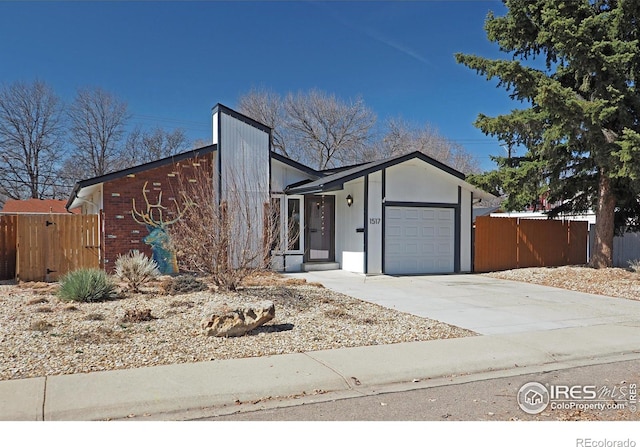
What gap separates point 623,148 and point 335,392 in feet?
37.6

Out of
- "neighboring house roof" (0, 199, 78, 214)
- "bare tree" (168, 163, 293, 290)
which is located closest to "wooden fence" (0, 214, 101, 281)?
"bare tree" (168, 163, 293, 290)

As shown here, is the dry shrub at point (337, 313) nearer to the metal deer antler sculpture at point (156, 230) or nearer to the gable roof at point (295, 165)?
the metal deer antler sculpture at point (156, 230)

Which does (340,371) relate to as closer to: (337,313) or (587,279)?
(337,313)

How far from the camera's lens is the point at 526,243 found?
61.4 feet

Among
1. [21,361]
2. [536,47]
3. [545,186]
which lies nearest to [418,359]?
[21,361]

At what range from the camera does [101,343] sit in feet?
21.9

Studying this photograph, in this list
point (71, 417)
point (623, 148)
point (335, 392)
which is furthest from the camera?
point (623, 148)

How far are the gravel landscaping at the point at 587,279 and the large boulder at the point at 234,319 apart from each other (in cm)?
918

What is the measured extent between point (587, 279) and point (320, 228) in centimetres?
824

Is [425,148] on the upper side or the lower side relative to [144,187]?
upper

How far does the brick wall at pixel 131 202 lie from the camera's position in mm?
14133

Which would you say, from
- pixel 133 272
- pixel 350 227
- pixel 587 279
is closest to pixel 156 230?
pixel 133 272

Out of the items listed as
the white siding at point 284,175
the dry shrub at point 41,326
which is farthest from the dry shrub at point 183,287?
the white siding at point 284,175

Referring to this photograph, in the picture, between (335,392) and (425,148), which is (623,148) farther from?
(425,148)
